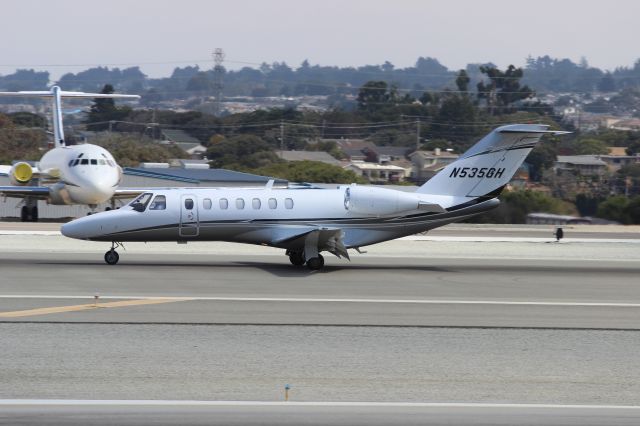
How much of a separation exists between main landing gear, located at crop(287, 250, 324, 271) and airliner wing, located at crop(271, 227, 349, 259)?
0.32 meters

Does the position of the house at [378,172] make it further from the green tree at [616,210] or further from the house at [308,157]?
the green tree at [616,210]

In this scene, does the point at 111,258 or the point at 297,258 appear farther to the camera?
the point at 297,258

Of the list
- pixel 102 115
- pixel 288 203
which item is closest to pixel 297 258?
pixel 288 203

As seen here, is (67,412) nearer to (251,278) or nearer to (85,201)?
(251,278)

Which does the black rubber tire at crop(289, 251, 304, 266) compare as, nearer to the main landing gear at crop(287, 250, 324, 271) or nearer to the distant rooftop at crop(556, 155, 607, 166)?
the main landing gear at crop(287, 250, 324, 271)

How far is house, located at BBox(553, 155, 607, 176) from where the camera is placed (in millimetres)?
97688

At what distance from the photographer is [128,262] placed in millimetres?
27797

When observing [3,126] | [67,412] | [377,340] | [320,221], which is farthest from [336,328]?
[3,126]

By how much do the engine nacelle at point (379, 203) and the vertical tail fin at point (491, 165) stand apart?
1.13 metres

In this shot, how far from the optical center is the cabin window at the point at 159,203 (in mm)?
26547

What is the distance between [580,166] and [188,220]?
80041mm

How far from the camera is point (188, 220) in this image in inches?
1046

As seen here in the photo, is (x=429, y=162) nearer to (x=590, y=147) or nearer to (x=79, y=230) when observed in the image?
(x=590, y=147)

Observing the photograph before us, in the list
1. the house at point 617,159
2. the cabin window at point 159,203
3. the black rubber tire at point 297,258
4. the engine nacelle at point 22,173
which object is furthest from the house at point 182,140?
the cabin window at point 159,203
